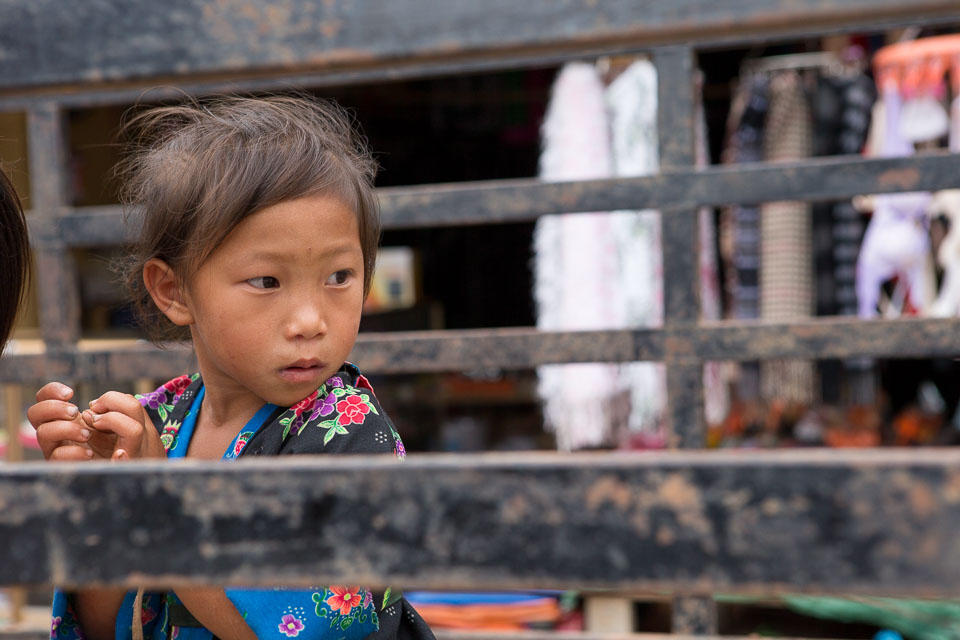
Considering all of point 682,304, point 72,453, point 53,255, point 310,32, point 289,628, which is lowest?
point 289,628

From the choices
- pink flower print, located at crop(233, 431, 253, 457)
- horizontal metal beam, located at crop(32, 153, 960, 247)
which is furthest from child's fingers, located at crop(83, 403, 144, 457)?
horizontal metal beam, located at crop(32, 153, 960, 247)

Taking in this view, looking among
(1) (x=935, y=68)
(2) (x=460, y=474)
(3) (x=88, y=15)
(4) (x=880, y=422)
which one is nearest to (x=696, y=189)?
(3) (x=88, y=15)

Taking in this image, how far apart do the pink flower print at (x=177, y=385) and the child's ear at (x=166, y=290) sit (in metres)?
0.16

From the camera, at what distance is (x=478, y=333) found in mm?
1570

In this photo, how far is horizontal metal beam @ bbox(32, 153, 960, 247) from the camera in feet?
4.73

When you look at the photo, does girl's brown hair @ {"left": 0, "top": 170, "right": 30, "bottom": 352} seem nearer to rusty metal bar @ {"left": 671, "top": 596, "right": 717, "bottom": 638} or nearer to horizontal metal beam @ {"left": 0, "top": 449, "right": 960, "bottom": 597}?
horizontal metal beam @ {"left": 0, "top": 449, "right": 960, "bottom": 597}

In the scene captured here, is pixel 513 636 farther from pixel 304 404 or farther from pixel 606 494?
pixel 606 494

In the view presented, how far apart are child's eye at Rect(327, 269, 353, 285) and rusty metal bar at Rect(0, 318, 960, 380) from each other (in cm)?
49

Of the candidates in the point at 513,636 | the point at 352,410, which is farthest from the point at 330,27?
the point at 513,636

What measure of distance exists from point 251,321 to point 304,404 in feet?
0.38

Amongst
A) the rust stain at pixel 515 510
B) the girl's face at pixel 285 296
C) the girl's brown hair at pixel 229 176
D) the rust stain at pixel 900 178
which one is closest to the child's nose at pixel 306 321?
the girl's face at pixel 285 296

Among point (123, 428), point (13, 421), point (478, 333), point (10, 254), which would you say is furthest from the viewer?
point (13, 421)

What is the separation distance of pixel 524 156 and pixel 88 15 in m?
3.75

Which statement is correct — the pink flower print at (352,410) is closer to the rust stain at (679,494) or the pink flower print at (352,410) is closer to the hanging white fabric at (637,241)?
the rust stain at (679,494)
